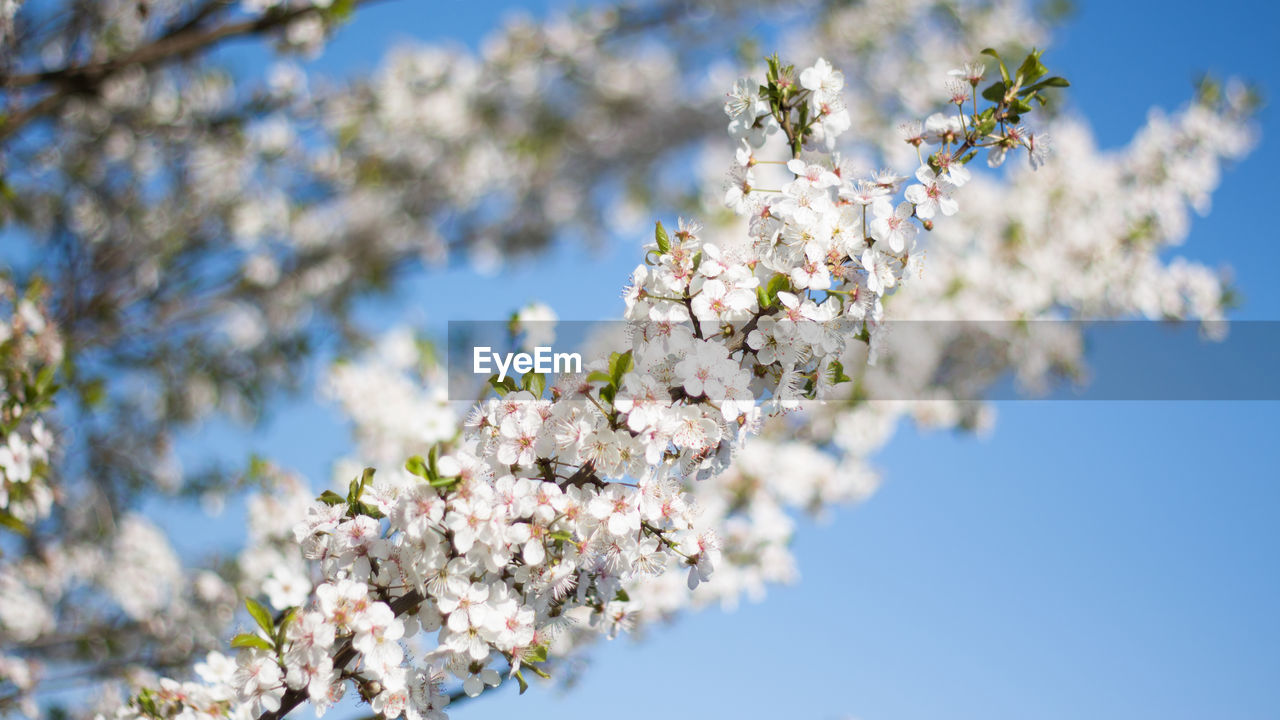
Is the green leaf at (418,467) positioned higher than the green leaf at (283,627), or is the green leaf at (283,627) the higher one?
the green leaf at (418,467)

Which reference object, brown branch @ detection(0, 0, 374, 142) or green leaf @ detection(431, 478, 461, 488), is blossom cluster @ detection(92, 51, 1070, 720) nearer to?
green leaf @ detection(431, 478, 461, 488)

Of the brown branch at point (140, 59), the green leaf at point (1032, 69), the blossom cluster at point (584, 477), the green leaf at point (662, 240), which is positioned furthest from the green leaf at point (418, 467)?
the brown branch at point (140, 59)

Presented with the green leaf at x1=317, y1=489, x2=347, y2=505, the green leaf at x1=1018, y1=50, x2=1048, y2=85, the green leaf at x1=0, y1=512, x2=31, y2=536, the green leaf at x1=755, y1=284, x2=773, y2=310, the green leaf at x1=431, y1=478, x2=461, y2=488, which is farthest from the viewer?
the green leaf at x1=0, y1=512, x2=31, y2=536

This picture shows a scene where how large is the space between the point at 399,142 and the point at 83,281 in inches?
144

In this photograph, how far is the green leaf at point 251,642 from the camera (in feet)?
5.16

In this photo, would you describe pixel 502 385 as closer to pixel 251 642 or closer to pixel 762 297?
pixel 762 297

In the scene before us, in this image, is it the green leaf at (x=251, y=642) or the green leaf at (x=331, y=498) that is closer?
the green leaf at (x=251, y=642)

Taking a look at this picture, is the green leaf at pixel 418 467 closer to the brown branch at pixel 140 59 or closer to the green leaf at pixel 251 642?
the green leaf at pixel 251 642

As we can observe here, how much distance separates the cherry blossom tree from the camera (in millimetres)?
1558

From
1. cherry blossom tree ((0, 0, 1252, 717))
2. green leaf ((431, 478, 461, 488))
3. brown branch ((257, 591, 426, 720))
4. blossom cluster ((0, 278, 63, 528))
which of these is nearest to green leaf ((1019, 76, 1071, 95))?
cherry blossom tree ((0, 0, 1252, 717))

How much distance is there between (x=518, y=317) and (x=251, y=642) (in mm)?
1045

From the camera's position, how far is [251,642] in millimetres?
1595

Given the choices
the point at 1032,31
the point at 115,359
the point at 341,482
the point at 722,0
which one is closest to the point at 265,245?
the point at 115,359

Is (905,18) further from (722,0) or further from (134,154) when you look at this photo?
(134,154)
